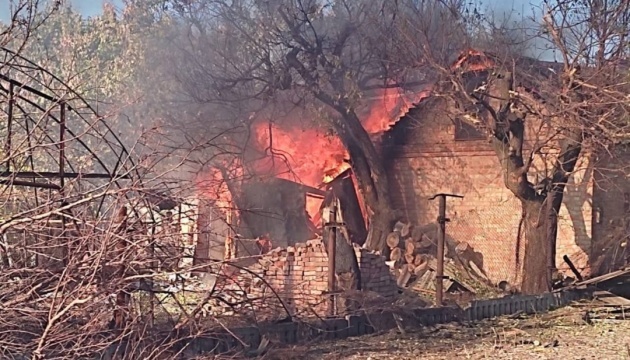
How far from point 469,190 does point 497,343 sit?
380 inches

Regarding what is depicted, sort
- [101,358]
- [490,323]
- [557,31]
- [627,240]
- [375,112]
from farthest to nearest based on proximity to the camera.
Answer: [375,112] → [627,240] → [557,31] → [490,323] → [101,358]

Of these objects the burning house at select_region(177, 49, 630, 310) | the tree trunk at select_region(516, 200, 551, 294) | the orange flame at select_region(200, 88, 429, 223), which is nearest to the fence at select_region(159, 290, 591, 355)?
Result: the tree trunk at select_region(516, 200, 551, 294)

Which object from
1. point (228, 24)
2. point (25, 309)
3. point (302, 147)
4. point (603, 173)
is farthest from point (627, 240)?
point (25, 309)

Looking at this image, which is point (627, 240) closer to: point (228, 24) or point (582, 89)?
point (582, 89)

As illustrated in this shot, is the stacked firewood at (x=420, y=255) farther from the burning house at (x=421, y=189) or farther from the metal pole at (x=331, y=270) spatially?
the metal pole at (x=331, y=270)

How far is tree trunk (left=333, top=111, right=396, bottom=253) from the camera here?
Answer: 18.6 m

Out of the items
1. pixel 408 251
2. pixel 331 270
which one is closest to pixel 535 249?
pixel 408 251

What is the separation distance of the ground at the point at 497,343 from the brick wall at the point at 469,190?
589 cm

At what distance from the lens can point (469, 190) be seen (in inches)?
756

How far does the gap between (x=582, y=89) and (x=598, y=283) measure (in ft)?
12.1

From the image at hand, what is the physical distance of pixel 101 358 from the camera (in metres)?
6.65

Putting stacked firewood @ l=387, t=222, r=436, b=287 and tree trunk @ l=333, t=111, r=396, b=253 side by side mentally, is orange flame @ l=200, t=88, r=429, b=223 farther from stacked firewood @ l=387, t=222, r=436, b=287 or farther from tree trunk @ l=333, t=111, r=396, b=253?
stacked firewood @ l=387, t=222, r=436, b=287

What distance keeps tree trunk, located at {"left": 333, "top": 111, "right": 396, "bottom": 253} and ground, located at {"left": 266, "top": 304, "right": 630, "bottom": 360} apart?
275 inches

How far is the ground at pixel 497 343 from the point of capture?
893cm
